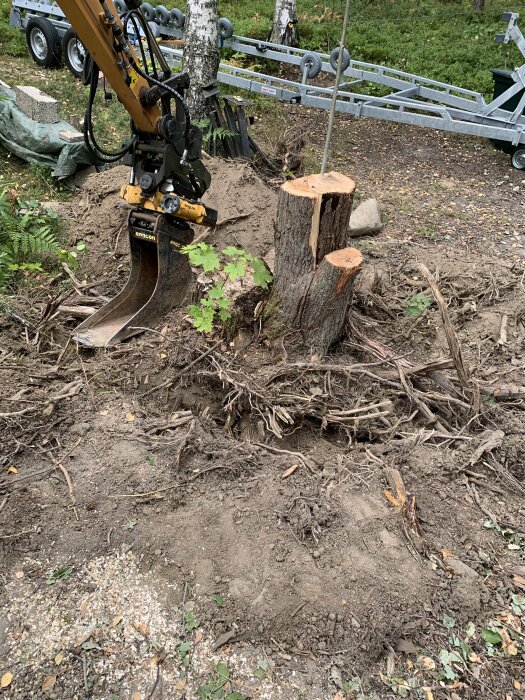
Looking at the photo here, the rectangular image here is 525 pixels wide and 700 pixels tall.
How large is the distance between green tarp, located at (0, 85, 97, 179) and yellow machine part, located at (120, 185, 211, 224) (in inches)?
103

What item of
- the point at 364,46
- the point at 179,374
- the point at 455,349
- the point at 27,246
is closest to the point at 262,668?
the point at 179,374

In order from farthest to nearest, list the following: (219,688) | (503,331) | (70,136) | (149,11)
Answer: (149,11)
(70,136)
(503,331)
(219,688)

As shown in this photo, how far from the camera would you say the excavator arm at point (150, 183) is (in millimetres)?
3520

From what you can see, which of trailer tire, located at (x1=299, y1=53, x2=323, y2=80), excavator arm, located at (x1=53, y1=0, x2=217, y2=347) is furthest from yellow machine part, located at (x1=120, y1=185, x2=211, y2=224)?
trailer tire, located at (x1=299, y1=53, x2=323, y2=80)

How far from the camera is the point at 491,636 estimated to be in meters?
2.49

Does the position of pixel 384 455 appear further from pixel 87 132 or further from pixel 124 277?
pixel 87 132

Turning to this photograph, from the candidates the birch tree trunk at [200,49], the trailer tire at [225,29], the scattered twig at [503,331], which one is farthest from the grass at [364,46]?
the scattered twig at [503,331]

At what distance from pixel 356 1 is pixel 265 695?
19.1 m

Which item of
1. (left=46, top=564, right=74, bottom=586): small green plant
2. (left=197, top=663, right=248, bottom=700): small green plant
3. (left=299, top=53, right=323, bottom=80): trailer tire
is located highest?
(left=299, top=53, right=323, bottom=80): trailer tire

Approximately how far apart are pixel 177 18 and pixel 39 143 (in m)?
5.43

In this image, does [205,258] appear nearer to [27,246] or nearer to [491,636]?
[27,246]

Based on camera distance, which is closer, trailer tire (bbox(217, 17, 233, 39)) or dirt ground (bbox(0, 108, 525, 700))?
dirt ground (bbox(0, 108, 525, 700))

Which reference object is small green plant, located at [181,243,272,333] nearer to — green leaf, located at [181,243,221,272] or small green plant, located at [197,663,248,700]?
green leaf, located at [181,243,221,272]

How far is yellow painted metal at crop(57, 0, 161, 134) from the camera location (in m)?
3.06
